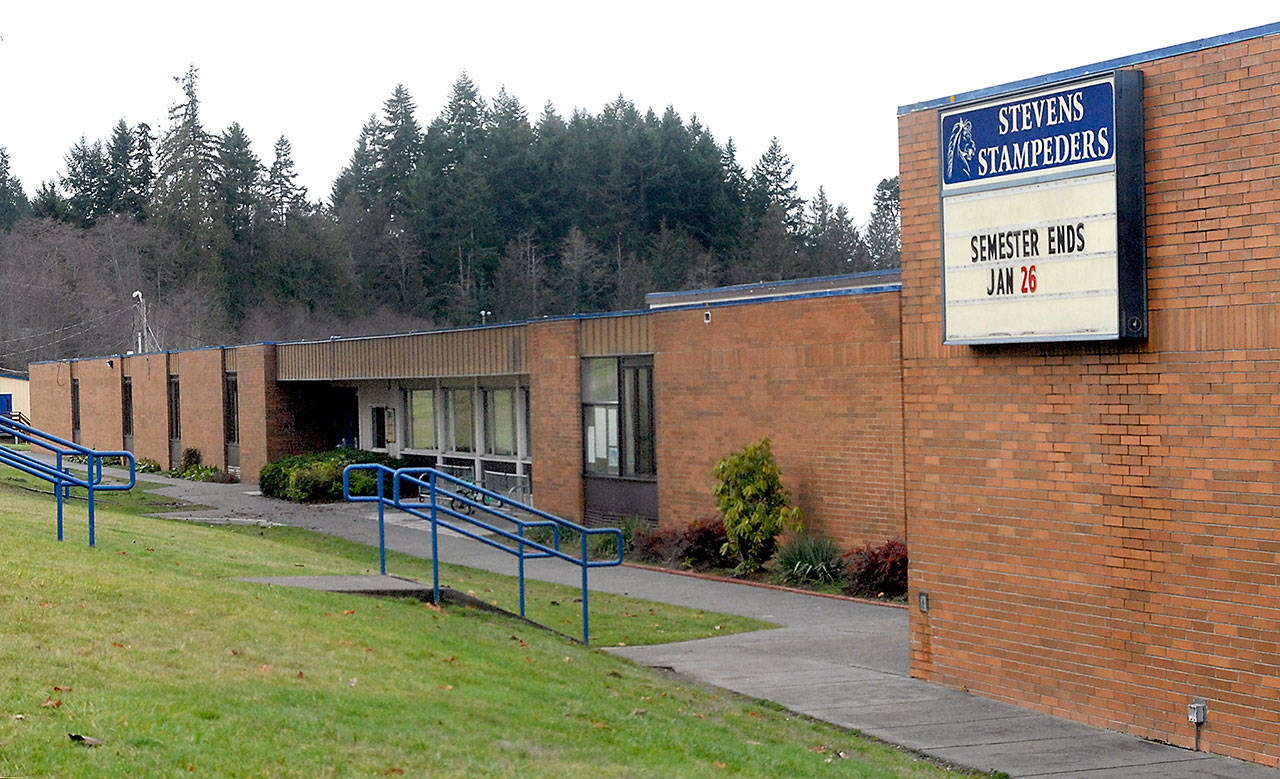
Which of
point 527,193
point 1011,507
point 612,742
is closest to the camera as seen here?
point 612,742

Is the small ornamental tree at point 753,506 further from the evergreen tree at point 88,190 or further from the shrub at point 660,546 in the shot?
the evergreen tree at point 88,190

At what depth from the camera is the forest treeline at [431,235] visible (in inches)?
3260

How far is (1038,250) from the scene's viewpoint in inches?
426

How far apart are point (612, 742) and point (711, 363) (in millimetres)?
14562

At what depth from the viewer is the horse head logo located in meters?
11.3

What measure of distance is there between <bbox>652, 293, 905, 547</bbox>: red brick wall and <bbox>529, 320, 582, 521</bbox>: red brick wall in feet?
10.1

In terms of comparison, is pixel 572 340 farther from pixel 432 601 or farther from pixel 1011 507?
pixel 1011 507

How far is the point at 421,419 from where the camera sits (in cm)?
3653

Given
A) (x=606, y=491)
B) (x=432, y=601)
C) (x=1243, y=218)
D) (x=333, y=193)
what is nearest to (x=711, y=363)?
(x=606, y=491)

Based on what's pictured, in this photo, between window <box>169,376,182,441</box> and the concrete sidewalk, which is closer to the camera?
the concrete sidewalk

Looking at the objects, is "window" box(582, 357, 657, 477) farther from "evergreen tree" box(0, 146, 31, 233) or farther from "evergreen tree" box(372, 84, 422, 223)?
"evergreen tree" box(0, 146, 31, 233)

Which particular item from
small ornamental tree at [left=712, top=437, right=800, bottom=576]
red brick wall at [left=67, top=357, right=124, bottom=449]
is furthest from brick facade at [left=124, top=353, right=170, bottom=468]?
small ornamental tree at [left=712, top=437, right=800, bottom=576]

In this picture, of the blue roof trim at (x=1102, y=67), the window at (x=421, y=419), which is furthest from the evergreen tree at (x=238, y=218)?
the blue roof trim at (x=1102, y=67)

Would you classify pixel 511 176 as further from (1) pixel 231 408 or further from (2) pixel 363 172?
(1) pixel 231 408
